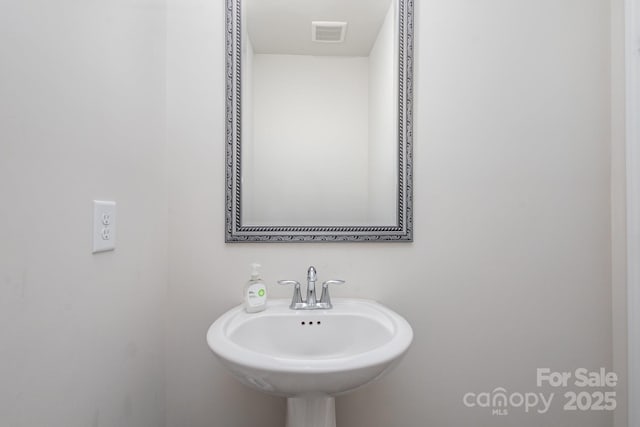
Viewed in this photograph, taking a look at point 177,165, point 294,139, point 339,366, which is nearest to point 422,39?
point 294,139

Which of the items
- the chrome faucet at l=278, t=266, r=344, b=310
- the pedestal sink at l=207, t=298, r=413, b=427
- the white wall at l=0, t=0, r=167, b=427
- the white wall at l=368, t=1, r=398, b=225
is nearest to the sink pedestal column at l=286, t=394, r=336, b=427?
the pedestal sink at l=207, t=298, r=413, b=427

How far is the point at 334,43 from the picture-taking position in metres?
1.11

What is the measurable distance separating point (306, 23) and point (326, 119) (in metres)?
0.32

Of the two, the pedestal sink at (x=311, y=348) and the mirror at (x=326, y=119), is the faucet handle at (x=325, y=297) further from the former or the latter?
the mirror at (x=326, y=119)

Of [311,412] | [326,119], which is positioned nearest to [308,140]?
[326,119]

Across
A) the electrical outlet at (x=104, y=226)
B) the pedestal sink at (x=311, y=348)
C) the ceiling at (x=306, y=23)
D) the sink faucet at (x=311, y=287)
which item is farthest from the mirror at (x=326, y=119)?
the electrical outlet at (x=104, y=226)

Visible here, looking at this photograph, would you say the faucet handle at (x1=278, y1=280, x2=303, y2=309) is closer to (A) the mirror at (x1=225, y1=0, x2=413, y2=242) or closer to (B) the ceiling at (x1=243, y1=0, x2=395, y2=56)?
(A) the mirror at (x1=225, y1=0, x2=413, y2=242)

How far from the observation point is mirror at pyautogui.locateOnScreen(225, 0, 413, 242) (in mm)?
1099

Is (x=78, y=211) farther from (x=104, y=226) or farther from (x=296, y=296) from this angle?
(x=296, y=296)

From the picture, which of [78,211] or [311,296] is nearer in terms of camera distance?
[78,211]

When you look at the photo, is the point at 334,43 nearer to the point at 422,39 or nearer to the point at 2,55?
the point at 422,39

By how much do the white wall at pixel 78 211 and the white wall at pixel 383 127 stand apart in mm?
682

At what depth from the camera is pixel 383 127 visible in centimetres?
112

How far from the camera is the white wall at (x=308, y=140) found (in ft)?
3.62
